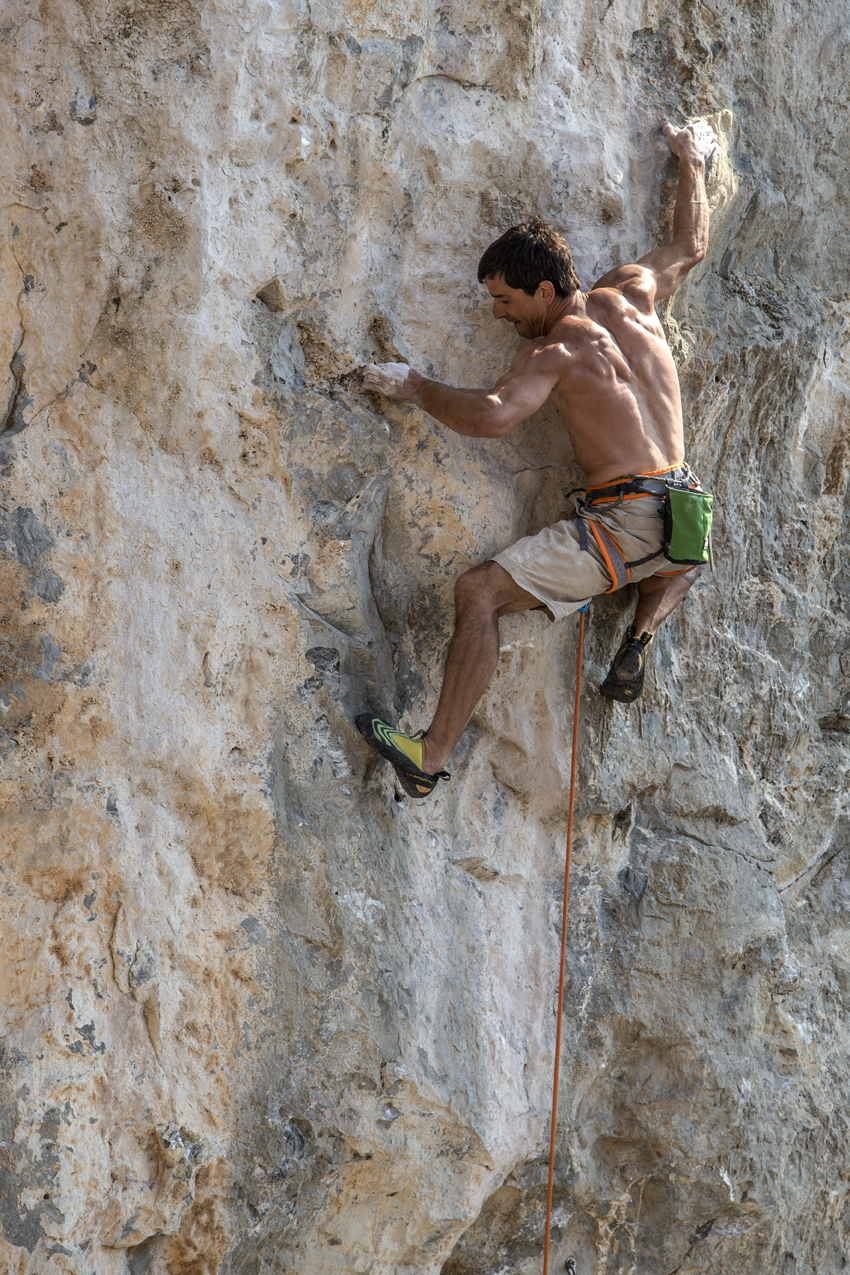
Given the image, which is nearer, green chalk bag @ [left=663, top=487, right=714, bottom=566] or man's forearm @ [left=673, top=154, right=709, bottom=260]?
green chalk bag @ [left=663, top=487, right=714, bottom=566]

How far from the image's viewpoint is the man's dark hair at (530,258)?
325 cm

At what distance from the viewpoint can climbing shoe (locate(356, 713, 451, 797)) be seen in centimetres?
324

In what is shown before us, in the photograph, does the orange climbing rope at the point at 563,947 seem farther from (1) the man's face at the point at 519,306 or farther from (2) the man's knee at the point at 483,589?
(1) the man's face at the point at 519,306

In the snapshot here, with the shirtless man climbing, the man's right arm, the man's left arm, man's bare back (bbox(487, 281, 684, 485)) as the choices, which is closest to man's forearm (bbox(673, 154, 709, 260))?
the man's right arm

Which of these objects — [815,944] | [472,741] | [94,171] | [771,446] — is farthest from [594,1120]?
[94,171]

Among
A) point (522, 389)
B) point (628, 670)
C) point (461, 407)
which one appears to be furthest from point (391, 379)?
point (628, 670)

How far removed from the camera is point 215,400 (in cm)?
313

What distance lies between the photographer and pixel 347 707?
334cm

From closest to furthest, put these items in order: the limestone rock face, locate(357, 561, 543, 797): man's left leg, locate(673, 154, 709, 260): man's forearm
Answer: the limestone rock face < locate(357, 561, 543, 797): man's left leg < locate(673, 154, 709, 260): man's forearm

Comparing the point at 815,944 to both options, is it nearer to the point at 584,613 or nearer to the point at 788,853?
the point at 788,853

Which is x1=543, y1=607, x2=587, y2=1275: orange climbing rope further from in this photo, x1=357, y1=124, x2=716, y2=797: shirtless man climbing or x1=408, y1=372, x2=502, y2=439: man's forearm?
x1=408, y1=372, x2=502, y2=439: man's forearm

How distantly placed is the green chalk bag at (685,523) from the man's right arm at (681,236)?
2.12 feet

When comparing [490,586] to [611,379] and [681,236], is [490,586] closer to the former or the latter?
→ [611,379]

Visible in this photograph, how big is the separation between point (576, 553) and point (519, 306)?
0.79m
